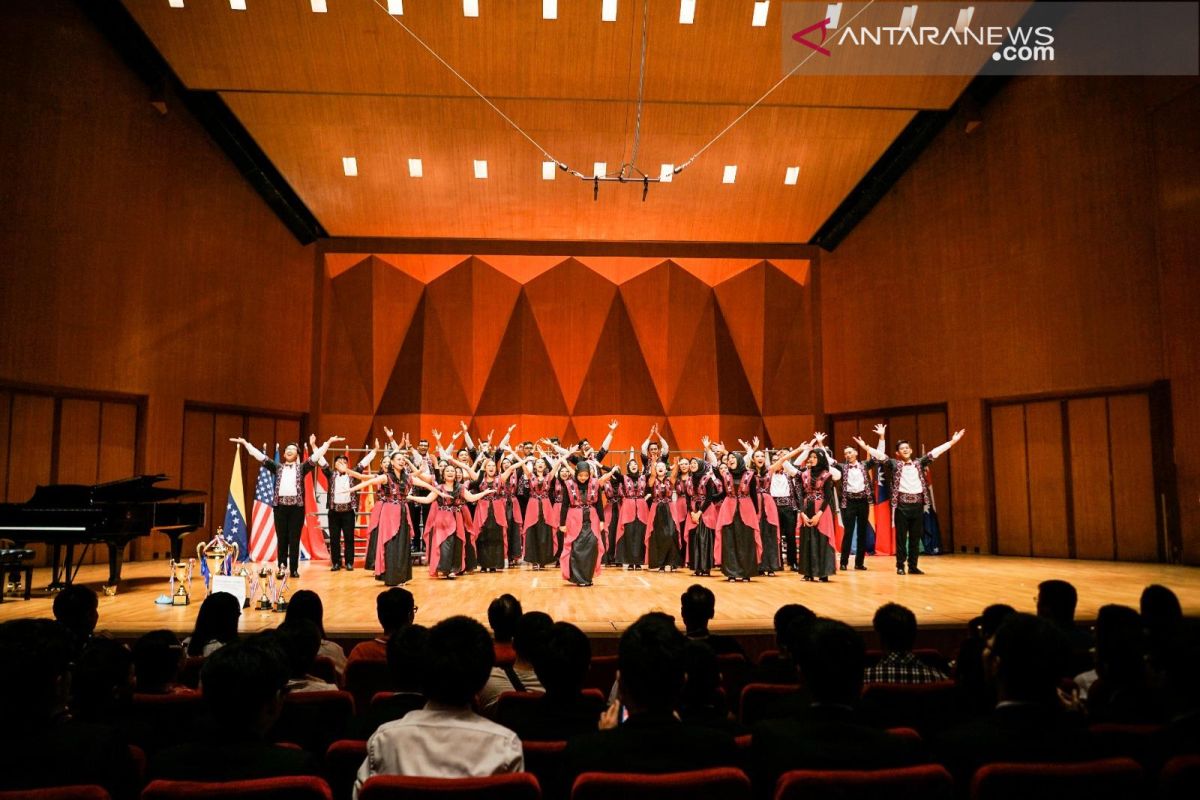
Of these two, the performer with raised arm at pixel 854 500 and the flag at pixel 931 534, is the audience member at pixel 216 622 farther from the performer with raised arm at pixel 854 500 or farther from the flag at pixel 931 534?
the flag at pixel 931 534

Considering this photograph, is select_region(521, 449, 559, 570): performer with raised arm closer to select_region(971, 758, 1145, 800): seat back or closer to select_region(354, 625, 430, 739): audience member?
select_region(354, 625, 430, 739): audience member

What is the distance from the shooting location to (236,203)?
12.5 metres

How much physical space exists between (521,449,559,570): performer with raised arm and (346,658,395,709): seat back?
6.83 metres

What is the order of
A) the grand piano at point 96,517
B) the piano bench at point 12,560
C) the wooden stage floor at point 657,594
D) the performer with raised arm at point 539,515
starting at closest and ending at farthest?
the wooden stage floor at point 657,594 → the piano bench at point 12,560 → the grand piano at point 96,517 → the performer with raised arm at point 539,515

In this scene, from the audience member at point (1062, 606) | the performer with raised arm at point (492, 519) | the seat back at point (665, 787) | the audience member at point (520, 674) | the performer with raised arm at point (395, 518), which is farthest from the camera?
the performer with raised arm at point (492, 519)

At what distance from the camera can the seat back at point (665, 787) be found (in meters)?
1.52

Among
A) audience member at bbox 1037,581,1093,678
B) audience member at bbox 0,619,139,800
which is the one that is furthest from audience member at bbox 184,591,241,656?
audience member at bbox 1037,581,1093,678

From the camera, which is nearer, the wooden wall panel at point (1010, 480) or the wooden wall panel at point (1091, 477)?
the wooden wall panel at point (1091, 477)

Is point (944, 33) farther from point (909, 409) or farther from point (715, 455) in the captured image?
point (715, 455)

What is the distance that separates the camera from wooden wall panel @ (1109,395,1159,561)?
33.7 feet

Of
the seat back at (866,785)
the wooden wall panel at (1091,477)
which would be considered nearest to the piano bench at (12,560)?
the seat back at (866,785)

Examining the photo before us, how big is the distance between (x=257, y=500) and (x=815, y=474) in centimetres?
744

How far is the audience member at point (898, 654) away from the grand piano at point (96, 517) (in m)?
6.89

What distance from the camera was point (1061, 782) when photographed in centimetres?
157
